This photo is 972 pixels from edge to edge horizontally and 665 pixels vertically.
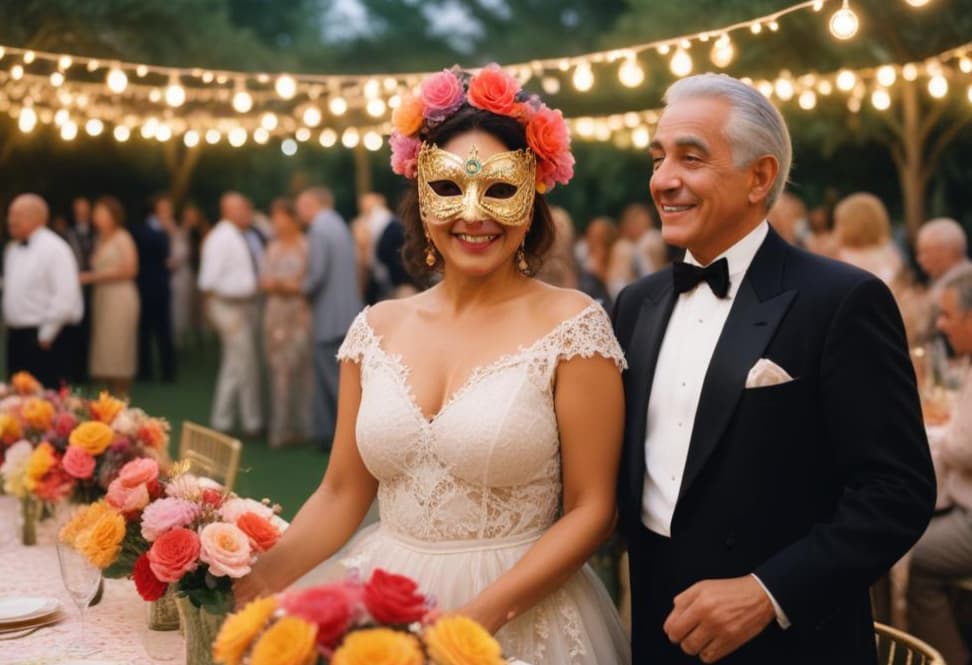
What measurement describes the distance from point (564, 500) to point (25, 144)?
58.9 ft

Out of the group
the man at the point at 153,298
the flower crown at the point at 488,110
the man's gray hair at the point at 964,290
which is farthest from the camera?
the man at the point at 153,298

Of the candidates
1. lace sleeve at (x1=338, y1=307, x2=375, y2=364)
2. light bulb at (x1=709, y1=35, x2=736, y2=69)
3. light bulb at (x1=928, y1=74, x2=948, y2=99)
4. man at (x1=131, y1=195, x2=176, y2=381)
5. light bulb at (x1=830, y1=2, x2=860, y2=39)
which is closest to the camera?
lace sleeve at (x1=338, y1=307, x2=375, y2=364)

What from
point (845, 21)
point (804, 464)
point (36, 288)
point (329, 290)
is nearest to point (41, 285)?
point (36, 288)

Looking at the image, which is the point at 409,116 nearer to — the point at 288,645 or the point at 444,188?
the point at 444,188

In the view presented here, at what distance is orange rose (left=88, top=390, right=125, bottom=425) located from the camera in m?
3.57

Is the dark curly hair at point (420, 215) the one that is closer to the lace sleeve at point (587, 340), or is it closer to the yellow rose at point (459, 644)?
the lace sleeve at point (587, 340)

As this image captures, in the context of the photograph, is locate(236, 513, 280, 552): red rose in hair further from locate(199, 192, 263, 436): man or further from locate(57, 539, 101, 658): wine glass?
locate(199, 192, 263, 436): man

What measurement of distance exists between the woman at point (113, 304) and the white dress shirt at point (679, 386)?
8724 mm

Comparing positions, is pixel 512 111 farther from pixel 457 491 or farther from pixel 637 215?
pixel 637 215

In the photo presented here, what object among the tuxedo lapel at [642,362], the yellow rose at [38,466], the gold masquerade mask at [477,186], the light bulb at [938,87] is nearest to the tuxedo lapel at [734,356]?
the tuxedo lapel at [642,362]

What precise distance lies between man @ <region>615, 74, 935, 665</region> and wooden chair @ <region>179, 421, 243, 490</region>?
2164 mm

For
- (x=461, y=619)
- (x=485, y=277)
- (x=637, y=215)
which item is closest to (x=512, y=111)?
(x=485, y=277)

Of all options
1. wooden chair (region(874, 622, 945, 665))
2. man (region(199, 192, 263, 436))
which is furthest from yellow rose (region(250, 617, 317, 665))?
man (region(199, 192, 263, 436))

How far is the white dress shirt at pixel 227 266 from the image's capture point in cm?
943
